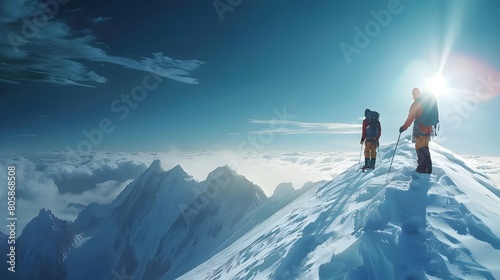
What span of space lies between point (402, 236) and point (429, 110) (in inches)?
226

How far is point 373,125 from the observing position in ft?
45.3

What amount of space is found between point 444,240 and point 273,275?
200 inches

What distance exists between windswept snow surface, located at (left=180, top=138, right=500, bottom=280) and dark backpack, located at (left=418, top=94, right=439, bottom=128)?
205 centimetres

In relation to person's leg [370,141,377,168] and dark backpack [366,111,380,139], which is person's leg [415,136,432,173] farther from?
person's leg [370,141,377,168]

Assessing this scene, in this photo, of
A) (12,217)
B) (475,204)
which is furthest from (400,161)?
(12,217)

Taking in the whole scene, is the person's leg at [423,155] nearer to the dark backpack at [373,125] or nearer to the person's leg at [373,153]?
the dark backpack at [373,125]

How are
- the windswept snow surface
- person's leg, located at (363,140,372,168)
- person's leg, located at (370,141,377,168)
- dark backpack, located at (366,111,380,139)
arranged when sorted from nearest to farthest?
the windswept snow surface
dark backpack, located at (366,111,380,139)
person's leg, located at (370,141,377,168)
person's leg, located at (363,140,372,168)

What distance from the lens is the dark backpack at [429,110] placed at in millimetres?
10734

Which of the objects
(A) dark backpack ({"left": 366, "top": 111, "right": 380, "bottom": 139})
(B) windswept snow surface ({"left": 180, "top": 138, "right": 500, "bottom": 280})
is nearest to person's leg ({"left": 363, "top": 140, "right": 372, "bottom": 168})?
(A) dark backpack ({"left": 366, "top": 111, "right": 380, "bottom": 139})

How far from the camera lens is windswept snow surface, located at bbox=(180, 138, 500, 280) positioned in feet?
21.8

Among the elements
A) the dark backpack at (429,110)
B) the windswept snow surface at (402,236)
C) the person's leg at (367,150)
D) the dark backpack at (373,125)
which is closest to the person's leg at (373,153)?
the person's leg at (367,150)

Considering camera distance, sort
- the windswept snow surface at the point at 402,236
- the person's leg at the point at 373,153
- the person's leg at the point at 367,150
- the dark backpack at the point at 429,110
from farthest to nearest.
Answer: the person's leg at the point at 367,150
the person's leg at the point at 373,153
the dark backpack at the point at 429,110
the windswept snow surface at the point at 402,236

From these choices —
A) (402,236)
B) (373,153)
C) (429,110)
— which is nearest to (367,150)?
(373,153)

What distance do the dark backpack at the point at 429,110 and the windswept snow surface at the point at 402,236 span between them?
6.73 feet
